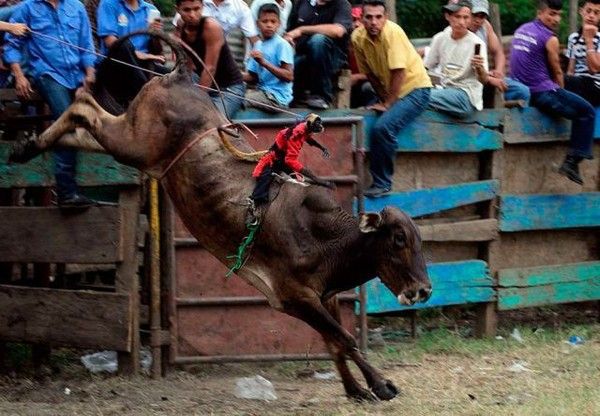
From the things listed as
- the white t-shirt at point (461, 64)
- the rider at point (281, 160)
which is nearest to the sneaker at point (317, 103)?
the white t-shirt at point (461, 64)

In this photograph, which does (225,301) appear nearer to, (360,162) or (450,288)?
(360,162)

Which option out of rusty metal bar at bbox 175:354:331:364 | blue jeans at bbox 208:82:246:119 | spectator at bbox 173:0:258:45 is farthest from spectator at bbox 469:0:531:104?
rusty metal bar at bbox 175:354:331:364

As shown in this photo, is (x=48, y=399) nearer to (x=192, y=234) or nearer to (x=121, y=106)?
(x=192, y=234)

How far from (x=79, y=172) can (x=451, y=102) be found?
3220 millimetres

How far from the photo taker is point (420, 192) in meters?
10.9

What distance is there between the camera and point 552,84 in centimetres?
1144

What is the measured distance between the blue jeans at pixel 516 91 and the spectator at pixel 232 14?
2326 millimetres

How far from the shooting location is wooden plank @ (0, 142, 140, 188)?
9781 mm

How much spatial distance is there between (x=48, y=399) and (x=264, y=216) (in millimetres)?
2193

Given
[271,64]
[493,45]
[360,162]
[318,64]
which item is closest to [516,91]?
[493,45]

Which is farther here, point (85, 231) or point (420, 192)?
point (420, 192)

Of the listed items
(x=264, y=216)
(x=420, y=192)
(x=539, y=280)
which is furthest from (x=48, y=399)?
(x=539, y=280)

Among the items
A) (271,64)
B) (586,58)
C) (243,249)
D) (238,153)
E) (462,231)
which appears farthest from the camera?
(586,58)

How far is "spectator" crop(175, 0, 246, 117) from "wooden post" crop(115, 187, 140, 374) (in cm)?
100
